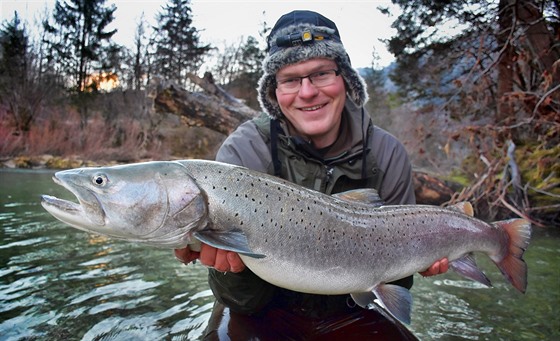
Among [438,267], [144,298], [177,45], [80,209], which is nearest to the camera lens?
[80,209]

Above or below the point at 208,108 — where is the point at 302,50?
above

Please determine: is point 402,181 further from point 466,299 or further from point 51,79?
point 51,79

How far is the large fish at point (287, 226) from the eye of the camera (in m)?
1.81

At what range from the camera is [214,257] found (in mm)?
2107

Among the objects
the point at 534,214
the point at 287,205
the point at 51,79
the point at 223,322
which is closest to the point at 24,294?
the point at 223,322

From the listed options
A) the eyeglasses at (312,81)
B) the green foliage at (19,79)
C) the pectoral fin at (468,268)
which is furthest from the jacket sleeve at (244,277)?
the green foliage at (19,79)

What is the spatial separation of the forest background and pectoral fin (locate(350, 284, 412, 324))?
4588 mm

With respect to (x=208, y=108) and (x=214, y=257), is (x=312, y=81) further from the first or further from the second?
(x=208, y=108)

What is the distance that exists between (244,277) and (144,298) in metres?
2.04

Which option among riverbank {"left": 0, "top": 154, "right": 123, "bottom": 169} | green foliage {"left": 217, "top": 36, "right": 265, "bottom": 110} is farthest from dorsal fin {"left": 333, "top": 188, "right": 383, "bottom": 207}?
green foliage {"left": 217, "top": 36, "right": 265, "bottom": 110}

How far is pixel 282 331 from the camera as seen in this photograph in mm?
2543

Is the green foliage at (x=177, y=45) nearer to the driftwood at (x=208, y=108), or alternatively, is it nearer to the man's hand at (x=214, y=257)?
the driftwood at (x=208, y=108)

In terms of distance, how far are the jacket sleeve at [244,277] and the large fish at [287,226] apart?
41 cm

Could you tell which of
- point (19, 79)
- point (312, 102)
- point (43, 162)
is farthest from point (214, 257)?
point (19, 79)
